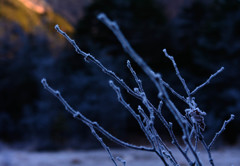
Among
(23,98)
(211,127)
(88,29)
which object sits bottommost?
(211,127)

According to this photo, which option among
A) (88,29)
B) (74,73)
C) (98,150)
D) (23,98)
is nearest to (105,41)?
(88,29)

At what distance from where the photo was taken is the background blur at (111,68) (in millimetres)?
12516

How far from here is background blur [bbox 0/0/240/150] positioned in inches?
493

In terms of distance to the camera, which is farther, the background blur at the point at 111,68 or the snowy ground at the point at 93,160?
the background blur at the point at 111,68

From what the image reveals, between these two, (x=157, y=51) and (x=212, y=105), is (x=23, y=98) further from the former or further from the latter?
(x=212, y=105)

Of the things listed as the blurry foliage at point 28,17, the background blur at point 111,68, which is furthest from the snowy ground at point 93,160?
the blurry foliage at point 28,17

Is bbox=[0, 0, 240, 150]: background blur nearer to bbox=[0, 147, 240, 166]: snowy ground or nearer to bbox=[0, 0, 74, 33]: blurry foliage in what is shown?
bbox=[0, 147, 240, 166]: snowy ground

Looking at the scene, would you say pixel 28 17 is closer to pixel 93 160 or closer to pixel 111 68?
pixel 111 68

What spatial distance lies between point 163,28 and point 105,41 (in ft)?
8.55

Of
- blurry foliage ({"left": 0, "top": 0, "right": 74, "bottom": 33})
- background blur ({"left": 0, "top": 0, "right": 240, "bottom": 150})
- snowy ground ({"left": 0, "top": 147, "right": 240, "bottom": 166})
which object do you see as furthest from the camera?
blurry foliage ({"left": 0, "top": 0, "right": 74, "bottom": 33})

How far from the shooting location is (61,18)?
72.7 feet

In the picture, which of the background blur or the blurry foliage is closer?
the background blur

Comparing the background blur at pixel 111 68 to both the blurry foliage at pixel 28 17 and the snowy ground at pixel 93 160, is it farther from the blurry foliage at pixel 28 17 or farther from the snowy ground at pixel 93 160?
the blurry foliage at pixel 28 17

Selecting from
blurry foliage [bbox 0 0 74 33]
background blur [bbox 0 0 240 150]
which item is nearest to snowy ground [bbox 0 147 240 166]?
background blur [bbox 0 0 240 150]
